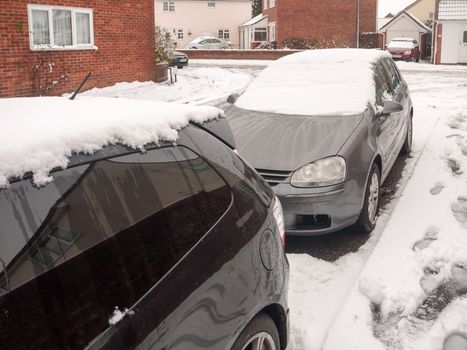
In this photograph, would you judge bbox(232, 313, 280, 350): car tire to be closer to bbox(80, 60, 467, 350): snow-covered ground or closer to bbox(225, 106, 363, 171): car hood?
bbox(80, 60, 467, 350): snow-covered ground

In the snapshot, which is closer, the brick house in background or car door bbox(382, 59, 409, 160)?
car door bbox(382, 59, 409, 160)

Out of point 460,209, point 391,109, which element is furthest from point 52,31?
point 460,209

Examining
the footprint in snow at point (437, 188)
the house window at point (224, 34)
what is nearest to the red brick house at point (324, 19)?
the house window at point (224, 34)

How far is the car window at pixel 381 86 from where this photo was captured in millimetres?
6211

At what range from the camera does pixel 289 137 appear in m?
5.24

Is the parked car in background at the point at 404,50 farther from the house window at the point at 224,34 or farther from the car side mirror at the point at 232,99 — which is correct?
the car side mirror at the point at 232,99

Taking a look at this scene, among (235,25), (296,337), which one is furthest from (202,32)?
(296,337)

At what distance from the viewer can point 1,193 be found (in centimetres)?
168

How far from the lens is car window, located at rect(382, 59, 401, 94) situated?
7.25 meters

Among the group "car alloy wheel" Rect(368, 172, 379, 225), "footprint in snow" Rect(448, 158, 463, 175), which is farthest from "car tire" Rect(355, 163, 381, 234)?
"footprint in snow" Rect(448, 158, 463, 175)

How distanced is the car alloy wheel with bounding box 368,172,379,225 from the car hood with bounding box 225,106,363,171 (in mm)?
535

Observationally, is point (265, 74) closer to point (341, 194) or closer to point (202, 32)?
point (341, 194)

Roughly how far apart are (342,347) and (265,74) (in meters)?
4.19

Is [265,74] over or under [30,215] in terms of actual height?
over
